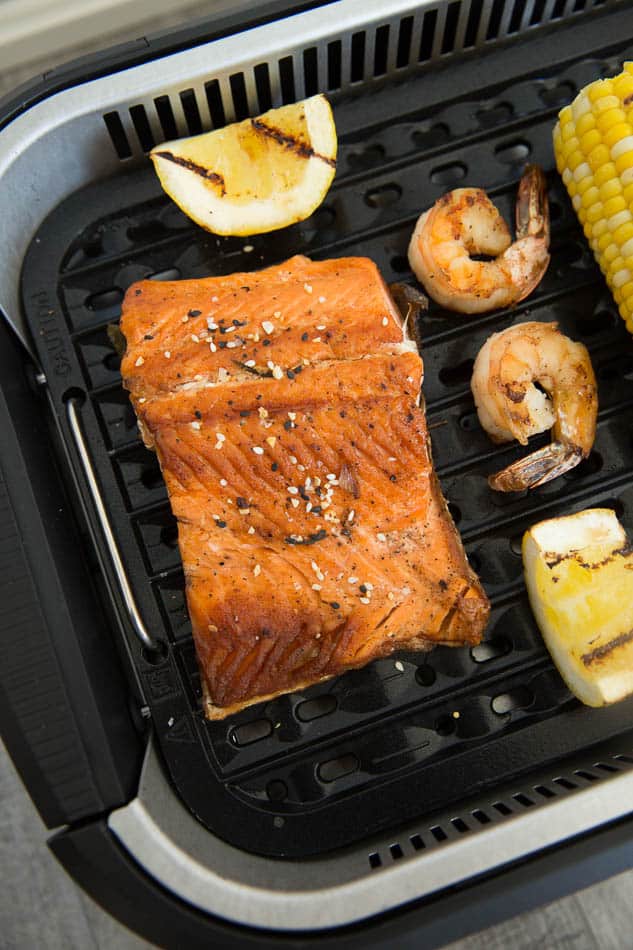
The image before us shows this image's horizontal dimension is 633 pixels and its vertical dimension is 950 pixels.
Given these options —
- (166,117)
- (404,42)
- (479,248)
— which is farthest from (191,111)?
(479,248)

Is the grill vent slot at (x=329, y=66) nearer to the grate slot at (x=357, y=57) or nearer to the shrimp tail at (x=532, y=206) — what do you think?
the grate slot at (x=357, y=57)

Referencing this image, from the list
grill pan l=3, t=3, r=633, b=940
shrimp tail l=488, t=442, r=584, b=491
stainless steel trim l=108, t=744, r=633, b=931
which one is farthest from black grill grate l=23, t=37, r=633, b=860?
stainless steel trim l=108, t=744, r=633, b=931

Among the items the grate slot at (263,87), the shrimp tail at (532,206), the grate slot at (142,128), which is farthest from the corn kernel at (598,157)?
the grate slot at (142,128)

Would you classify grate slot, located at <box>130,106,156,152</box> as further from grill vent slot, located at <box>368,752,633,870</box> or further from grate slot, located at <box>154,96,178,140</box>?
grill vent slot, located at <box>368,752,633,870</box>

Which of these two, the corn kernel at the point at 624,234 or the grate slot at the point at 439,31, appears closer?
the corn kernel at the point at 624,234

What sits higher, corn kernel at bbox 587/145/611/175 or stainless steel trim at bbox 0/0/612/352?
stainless steel trim at bbox 0/0/612/352

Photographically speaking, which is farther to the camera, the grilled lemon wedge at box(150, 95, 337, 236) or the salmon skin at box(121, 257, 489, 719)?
the grilled lemon wedge at box(150, 95, 337, 236)
